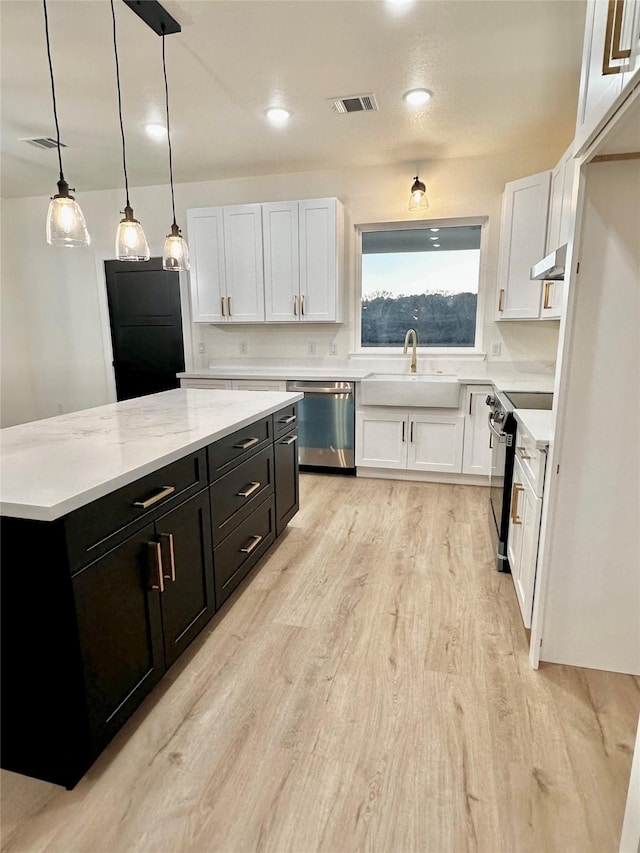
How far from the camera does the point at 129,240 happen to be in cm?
223

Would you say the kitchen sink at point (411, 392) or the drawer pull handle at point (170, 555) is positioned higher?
the kitchen sink at point (411, 392)

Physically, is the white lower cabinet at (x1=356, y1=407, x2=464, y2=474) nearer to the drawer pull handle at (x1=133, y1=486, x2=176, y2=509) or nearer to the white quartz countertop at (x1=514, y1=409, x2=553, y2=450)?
the white quartz countertop at (x1=514, y1=409, x2=553, y2=450)

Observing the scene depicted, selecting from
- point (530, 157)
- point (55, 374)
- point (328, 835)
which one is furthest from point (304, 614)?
point (55, 374)

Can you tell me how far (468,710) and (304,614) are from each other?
826 millimetres

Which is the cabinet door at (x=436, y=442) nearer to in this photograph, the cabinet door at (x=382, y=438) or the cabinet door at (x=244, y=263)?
the cabinet door at (x=382, y=438)

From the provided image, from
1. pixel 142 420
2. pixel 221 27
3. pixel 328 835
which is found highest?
pixel 221 27

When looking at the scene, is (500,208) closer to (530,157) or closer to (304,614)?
(530,157)

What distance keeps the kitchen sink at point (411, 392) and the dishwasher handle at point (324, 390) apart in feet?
0.41

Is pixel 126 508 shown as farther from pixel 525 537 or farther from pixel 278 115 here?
pixel 278 115

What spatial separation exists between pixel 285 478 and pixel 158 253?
10.6 feet

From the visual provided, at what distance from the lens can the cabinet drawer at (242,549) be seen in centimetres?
211

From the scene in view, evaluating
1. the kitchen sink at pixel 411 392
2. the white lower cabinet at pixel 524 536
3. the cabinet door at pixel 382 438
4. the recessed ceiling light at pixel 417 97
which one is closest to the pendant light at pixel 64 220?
the recessed ceiling light at pixel 417 97

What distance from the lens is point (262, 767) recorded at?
56.1 inches

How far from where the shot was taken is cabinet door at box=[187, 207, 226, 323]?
14.0 feet
